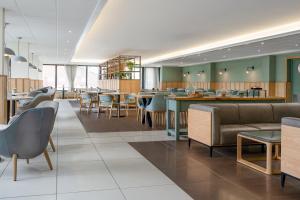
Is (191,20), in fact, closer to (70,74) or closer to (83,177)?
(83,177)

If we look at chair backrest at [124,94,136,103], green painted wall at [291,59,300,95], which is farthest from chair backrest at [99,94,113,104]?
green painted wall at [291,59,300,95]

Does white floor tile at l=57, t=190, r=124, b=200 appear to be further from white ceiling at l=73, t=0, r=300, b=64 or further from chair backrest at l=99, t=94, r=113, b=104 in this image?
chair backrest at l=99, t=94, r=113, b=104

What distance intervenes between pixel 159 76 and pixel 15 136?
24597 millimetres

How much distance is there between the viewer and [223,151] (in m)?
5.61

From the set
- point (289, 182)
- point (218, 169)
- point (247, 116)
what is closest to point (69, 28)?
point (247, 116)

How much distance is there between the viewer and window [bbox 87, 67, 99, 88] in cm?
2656

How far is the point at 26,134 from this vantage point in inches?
149

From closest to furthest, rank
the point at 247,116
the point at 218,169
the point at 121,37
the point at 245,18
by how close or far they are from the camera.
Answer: the point at 218,169
the point at 247,116
the point at 245,18
the point at 121,37

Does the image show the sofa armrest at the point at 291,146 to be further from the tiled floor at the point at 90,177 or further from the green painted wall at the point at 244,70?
the green painted wall at the point at 244,70

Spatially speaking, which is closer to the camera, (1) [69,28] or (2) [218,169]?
(2) [218,169]

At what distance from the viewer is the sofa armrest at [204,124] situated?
202 inches

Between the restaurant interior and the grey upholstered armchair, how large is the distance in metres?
0.01

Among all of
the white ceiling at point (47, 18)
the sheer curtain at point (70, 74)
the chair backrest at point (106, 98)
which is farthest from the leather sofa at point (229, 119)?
the sheer curtain at point (70, 74)

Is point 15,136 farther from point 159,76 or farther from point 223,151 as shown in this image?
point 159,76
